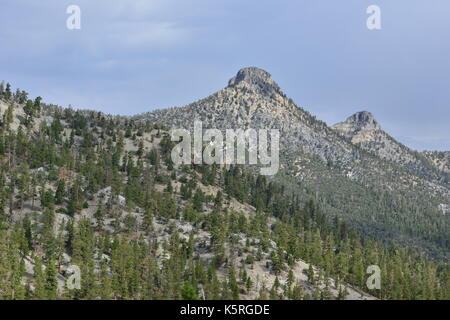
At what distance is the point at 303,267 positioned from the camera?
193 meters

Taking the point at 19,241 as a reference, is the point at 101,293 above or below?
below

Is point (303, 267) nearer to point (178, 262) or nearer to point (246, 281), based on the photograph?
point (246, 281)

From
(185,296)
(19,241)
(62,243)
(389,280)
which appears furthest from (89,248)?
(389,280)

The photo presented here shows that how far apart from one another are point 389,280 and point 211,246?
58.2 meters

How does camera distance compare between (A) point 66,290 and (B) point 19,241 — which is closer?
(A) point 66,290

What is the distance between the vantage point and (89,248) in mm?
168875

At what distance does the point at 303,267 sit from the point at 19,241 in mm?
89162
